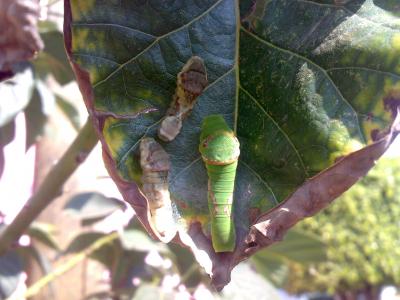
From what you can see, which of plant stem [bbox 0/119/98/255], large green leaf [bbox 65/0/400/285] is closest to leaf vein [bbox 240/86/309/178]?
large green leaf [bbox 65/0/400/285]

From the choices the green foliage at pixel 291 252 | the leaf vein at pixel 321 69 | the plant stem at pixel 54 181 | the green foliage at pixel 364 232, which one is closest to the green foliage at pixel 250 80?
the leaf vein at pixel 321 69

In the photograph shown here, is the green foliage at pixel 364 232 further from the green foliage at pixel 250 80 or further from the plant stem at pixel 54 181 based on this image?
the green foliage at pixel 250 80

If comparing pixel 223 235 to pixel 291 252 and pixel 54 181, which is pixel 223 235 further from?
pixel 291 252

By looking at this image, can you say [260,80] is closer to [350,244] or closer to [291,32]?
[291,32]

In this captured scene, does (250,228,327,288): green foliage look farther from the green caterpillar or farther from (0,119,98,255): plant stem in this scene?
the green caterpillar

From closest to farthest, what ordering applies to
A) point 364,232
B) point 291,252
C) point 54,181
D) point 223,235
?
point 223,235
point 54,181
point 291,252
point 364,232

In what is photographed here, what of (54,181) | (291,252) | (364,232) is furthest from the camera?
(364,232)

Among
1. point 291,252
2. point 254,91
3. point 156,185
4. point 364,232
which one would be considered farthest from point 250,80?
point 364,232
